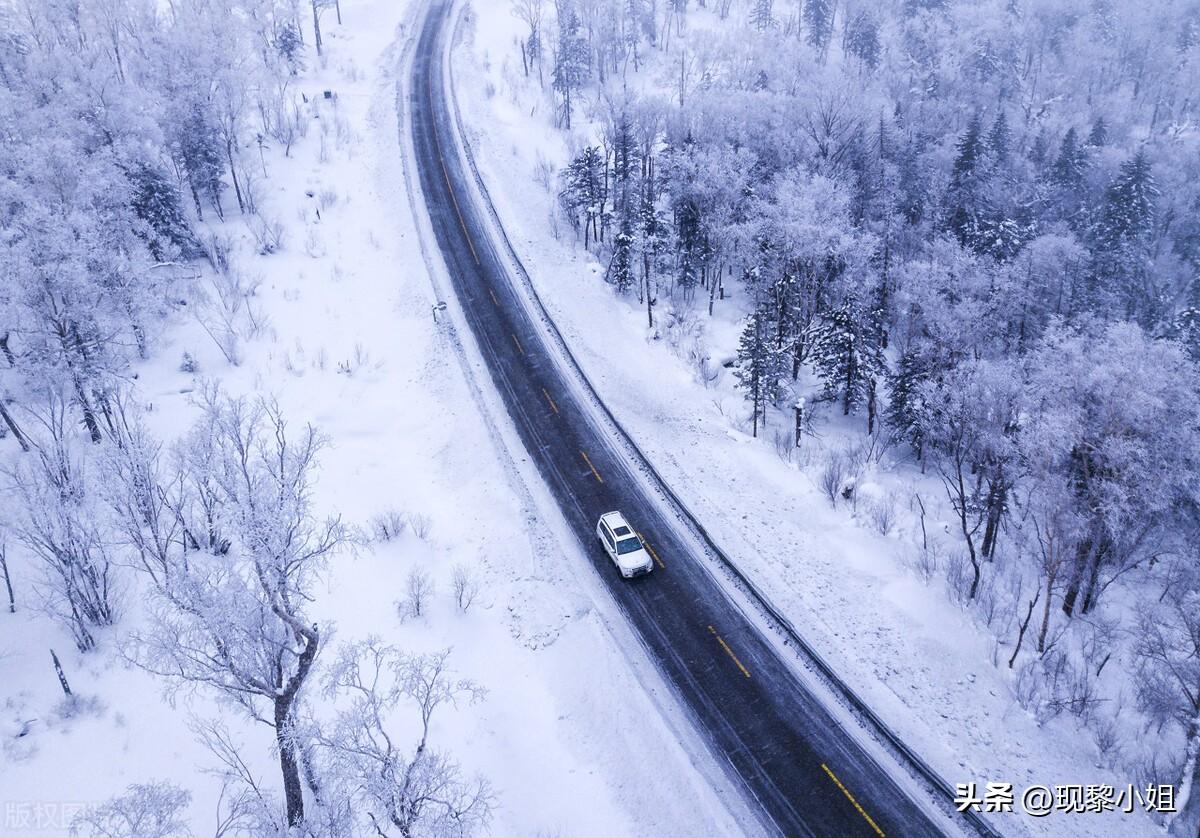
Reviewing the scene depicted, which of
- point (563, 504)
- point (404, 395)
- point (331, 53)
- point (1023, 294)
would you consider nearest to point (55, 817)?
point (563, 504)

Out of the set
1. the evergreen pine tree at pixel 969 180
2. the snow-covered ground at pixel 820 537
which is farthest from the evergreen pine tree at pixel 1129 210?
the snow-covered ground at pixel 820 537

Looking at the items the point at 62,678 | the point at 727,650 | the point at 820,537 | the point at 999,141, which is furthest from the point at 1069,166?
the point at 62,678

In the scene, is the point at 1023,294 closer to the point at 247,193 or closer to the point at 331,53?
the point at 247,193

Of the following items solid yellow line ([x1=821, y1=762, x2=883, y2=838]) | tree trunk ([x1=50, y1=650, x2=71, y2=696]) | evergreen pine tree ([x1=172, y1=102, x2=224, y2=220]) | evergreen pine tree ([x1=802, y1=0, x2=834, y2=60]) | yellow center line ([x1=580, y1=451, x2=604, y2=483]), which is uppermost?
evergreen pine tree ([x1=802, y1=0, x2=834, y2=60])

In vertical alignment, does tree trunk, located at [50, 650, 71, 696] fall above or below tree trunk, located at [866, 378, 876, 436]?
above

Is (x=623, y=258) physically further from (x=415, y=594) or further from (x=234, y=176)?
(x=415, y=594)

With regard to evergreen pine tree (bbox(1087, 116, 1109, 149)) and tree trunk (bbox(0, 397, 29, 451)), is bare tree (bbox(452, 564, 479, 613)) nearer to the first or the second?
tree trunk (bbox(0, 397, 29, 451))

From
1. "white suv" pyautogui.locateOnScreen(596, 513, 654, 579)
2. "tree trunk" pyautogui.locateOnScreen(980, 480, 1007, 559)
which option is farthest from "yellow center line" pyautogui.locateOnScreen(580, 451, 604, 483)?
"tree trunk" pyautogui.locateOnScreen(980, 480, 1007, 559)

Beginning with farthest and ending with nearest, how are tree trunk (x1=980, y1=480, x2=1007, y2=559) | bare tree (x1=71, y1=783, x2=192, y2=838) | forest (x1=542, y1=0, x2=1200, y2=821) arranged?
tree trunk (x1=980, y1=480, x2=1007, y2=559)
forest (x1=542, y1=0, x2=1200, y2=821)
bare tree (x1=71, y1=783, x2=192, y2=838)
